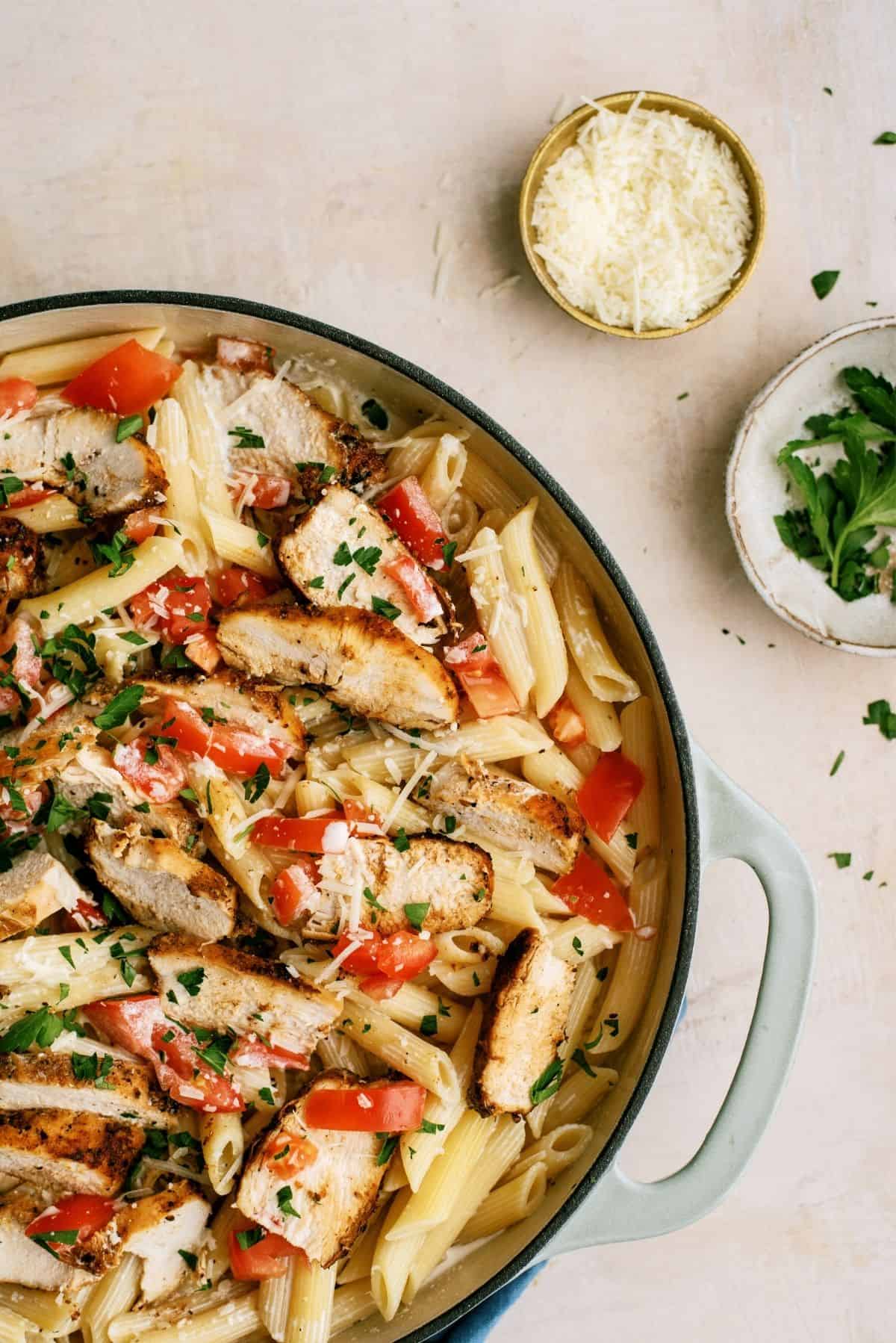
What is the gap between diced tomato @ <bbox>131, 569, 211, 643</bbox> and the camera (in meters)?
2.82

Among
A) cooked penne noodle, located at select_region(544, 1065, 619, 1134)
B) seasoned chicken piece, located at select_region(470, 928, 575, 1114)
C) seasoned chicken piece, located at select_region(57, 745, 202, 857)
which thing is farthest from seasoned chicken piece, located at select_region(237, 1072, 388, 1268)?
seasoned chicken piece, located at select_region(57, 745, 202, 857)

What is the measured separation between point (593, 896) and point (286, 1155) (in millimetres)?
1005

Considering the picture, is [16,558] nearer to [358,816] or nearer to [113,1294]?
[358,816]

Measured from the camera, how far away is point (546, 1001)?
9.25 ft

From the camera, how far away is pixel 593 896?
2969 mm

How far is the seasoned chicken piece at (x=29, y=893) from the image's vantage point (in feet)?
8.83

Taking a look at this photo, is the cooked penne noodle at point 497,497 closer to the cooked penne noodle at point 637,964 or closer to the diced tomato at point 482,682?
the diced tomato at point 482,682

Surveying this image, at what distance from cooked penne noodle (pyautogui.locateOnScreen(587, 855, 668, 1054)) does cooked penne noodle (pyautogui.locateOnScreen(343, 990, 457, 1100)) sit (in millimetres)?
418

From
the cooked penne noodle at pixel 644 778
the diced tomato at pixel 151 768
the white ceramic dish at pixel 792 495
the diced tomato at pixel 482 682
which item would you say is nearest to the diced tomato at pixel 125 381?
the diced tomato at pixel 151 768

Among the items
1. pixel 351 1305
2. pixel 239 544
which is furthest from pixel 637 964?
pixel 239 544

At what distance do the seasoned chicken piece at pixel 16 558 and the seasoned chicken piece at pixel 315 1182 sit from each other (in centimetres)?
145

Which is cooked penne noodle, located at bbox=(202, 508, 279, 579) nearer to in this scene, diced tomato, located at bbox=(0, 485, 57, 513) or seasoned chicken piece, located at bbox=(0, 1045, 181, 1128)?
diced tomato, located at bbox=(0, 485, 57, 513)

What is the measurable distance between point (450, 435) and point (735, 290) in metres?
0.93

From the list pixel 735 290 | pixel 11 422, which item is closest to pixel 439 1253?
pixel 11 422
